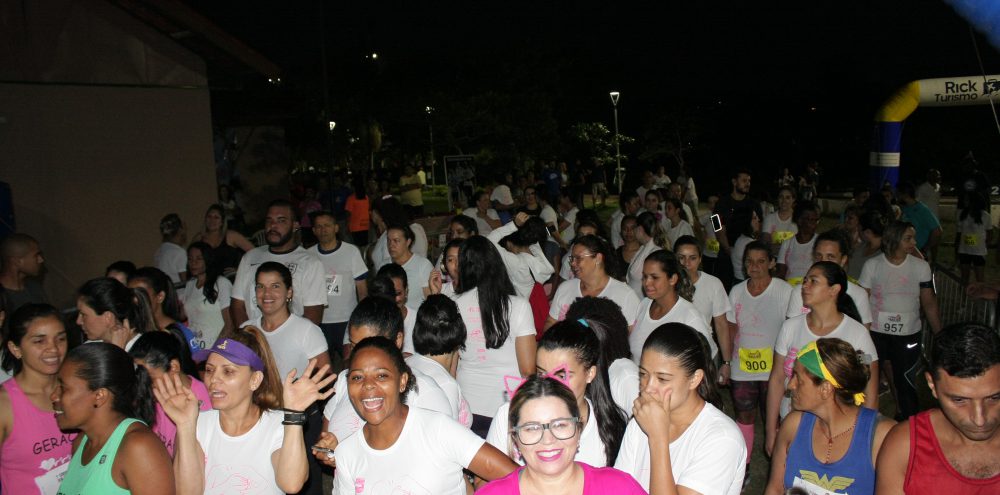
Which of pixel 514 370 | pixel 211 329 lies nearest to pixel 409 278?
pixel 211 329

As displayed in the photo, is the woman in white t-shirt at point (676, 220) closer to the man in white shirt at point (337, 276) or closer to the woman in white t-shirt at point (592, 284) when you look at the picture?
the woman in white t-shirt at point (592, 284)

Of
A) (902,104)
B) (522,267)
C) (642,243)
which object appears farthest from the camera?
(902,104)

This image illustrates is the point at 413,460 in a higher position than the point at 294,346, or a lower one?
lower

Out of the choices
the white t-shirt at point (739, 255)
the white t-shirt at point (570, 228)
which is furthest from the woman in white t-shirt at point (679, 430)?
the white t-shirt at point (570, 228)

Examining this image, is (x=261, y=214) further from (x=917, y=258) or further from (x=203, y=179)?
(x=917, y=258)

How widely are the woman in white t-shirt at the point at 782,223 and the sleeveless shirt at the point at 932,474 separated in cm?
613

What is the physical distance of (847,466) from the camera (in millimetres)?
3283

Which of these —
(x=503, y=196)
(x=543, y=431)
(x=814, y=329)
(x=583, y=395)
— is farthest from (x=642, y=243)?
(x=503, y=196)

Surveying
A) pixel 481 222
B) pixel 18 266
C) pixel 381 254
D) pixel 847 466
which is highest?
pixel 481 222

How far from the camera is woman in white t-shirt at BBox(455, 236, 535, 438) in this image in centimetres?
491

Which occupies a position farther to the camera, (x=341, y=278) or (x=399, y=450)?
(x=341, y=278)

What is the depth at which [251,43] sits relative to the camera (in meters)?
11.6

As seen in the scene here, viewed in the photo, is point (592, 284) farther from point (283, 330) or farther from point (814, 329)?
point (283, 330)

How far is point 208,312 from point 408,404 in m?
3.71
